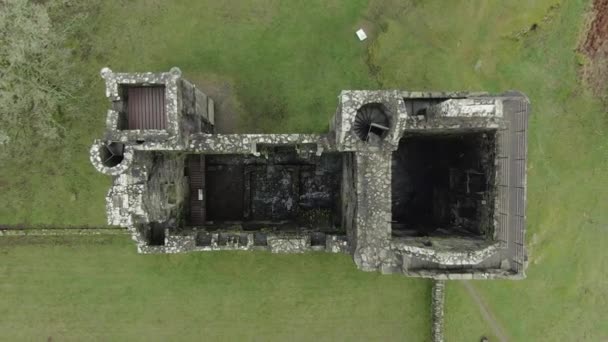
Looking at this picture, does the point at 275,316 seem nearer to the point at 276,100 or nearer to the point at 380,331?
the point at 380,331

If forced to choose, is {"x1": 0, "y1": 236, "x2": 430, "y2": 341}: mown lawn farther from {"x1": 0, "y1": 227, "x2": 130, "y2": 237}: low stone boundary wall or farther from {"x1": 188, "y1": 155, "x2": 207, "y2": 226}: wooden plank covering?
{"x1": 188, "y1": 155, "x2": 207, "y2": 226}: wooden plank covering

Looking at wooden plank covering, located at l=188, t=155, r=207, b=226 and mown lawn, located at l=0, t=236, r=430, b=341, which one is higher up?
wooden plank covering, located at l=188, t=155, r=207, b=226

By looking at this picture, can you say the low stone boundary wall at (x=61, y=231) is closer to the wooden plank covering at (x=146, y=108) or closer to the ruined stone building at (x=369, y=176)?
the ruined stone building at (x=369, y=176)

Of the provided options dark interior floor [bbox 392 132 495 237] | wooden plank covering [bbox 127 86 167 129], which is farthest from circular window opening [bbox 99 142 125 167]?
dark interior floor [bbox 392 132 495 237]

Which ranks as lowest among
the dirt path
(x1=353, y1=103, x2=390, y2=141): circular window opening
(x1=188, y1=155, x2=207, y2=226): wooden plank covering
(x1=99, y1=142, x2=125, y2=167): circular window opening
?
the dirt path

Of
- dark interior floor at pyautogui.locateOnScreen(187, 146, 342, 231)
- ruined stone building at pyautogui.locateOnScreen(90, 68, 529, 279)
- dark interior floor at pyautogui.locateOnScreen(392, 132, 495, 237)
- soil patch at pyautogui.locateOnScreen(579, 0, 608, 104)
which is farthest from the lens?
soil patch at pyautogui.locateOnScreen(579, 0, 608, 104)

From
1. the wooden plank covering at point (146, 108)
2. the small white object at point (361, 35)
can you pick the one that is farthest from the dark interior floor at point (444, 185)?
the wooden plank covering at point (146, 108)
